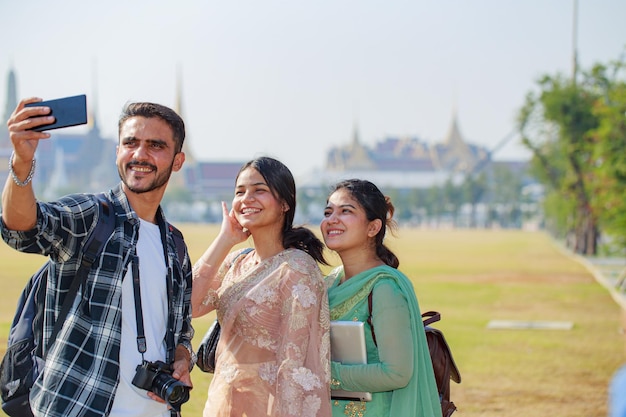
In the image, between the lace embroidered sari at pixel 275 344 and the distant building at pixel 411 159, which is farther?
the distant building at pixel 411 159

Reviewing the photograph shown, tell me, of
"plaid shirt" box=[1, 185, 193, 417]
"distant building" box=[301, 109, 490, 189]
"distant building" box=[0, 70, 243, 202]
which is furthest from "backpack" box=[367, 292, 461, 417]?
"distant building" box=[301, 109, 490, 189]

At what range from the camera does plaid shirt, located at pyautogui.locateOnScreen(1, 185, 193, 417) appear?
7.32 ft

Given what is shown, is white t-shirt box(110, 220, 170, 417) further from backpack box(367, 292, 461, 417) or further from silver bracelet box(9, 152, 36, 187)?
backpack box(367, 292, 461, 417)

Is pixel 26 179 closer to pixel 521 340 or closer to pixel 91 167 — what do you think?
pixel 521 340

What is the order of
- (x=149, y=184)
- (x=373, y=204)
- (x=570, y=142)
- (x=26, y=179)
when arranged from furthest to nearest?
(x=570, y=142)
(x=373, y=204)
(x=149, y=184)
(x=26, y=179)

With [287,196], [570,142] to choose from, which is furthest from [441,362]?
[570,142]

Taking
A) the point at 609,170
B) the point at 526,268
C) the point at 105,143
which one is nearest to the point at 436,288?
the point at 609,170

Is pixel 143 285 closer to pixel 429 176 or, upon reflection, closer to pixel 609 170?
pixel 609 170

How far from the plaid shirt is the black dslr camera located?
0.19 feet

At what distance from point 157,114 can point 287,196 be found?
0.51 metres

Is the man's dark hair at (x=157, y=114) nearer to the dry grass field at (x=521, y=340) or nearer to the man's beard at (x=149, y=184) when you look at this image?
the man's beard at (x=149, y=184)

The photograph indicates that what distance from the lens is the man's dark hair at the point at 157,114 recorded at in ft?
8.27

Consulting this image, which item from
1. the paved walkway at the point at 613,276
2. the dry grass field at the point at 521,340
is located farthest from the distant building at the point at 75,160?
the dry grass field at the point at 521,340

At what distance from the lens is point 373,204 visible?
2963mm
